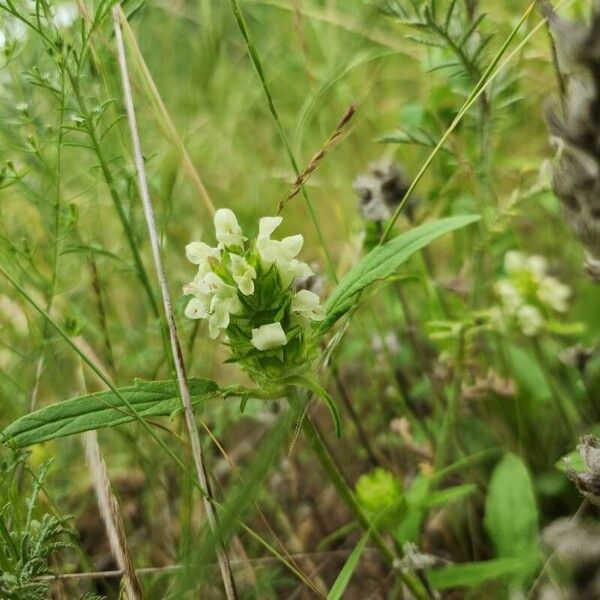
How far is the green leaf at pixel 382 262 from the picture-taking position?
2.70ft

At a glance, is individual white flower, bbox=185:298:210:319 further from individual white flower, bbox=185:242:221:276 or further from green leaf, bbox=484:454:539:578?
green leaf, bbox=484:454:539:578

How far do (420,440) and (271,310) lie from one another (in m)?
0.65

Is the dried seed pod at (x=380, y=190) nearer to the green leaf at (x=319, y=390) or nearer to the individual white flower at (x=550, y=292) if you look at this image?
the individual white flower at (x=550, y=292)

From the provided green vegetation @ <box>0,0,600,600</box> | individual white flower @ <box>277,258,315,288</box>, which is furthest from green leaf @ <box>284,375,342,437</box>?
individual white flower @ <box>277,258,315,288</box>

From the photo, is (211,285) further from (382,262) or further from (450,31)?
(450,31)

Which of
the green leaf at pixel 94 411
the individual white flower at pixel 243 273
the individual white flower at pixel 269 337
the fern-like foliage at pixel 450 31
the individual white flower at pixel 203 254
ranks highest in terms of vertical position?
the fern-like foliage at pixel 450 31

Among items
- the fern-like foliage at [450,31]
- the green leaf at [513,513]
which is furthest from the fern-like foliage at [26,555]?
the fern-like foliage at [450,31]

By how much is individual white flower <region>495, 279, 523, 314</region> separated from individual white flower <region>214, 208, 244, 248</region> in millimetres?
616

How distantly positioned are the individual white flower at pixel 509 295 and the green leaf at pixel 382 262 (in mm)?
393

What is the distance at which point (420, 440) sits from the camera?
4.34 ft

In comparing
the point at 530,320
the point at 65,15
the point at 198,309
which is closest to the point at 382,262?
the point at 198,309

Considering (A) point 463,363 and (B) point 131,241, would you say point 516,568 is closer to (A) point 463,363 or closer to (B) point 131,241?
(A) point 463,363

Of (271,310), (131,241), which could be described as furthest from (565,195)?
(131,241)

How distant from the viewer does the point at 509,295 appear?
49.6 inches
